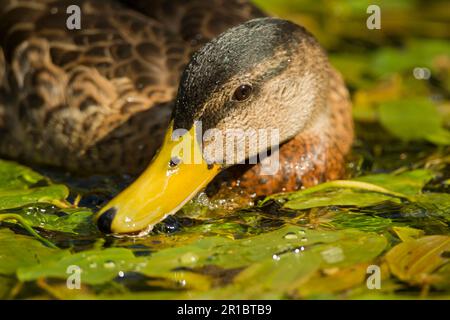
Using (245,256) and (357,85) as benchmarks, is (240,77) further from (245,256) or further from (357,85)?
(357,85)

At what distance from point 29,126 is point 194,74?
6.69 ft

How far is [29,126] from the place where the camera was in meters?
7.75

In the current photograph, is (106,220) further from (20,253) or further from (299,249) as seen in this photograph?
(299,249)

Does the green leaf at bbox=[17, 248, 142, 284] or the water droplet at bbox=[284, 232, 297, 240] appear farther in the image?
the water droplet at bbox=[284, 232, 297, 240]

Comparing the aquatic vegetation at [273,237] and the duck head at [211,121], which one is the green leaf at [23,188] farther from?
the duck head at [211,121]

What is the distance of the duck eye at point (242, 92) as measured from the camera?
249 inches

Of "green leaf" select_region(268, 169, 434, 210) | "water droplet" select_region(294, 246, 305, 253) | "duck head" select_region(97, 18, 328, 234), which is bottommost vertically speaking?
"water droplet" select_region(294, 246, 305, 253)

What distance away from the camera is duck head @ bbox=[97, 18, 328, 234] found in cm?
608

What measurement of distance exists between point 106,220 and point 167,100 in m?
1.62

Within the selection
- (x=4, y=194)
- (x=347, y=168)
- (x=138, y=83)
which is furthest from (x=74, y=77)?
(x=347, y=168)

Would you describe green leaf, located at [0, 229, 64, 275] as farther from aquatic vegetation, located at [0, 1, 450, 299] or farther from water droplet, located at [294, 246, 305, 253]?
water droplet, located at [294, 246, 305, 253]

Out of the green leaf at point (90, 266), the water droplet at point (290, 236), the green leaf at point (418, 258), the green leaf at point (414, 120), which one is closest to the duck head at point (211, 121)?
the green leaf at point (90, 266)

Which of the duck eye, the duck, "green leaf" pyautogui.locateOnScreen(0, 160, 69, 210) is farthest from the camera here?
"green leaf" pyautogui.locateOnScreen(0, 160, 69, 210)

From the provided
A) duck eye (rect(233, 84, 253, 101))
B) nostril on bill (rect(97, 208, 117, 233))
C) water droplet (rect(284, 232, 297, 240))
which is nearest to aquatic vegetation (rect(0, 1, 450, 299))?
water droplet (rect(284, 232, 297, 240))
